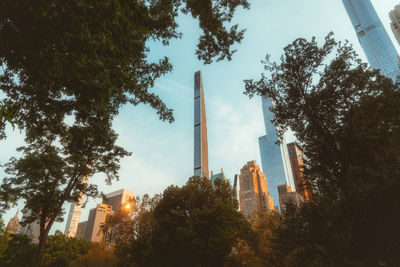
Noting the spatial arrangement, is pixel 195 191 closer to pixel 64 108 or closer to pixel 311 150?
pixel 311 150

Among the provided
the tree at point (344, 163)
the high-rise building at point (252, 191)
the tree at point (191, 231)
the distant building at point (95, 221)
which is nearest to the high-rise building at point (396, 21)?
the high-rise building at point (252, 191)

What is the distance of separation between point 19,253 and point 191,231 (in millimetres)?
21852

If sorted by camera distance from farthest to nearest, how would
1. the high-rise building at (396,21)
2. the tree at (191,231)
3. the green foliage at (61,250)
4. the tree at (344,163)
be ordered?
the high-rise building at (396,21) → the green foliage at (61,250) → the tree at (191,231) → the tree at (344,163)

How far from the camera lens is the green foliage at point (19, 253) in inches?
925

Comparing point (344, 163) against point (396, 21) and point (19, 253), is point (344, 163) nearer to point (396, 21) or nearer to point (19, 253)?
point (19, 253)

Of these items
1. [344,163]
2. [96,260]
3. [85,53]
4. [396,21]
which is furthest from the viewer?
[396,21]

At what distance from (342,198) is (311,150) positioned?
13.7 feet

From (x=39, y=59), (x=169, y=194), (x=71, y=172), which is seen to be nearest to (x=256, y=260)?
(x=169, y=194)

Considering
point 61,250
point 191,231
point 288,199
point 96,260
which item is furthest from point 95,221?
point 288,199

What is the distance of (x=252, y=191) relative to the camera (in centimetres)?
15300

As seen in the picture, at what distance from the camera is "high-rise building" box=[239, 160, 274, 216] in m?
150

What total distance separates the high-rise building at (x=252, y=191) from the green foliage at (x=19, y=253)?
13883 centimetres

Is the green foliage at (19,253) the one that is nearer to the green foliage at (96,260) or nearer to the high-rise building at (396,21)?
the green foliage at (96,260)

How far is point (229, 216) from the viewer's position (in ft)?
71.6
